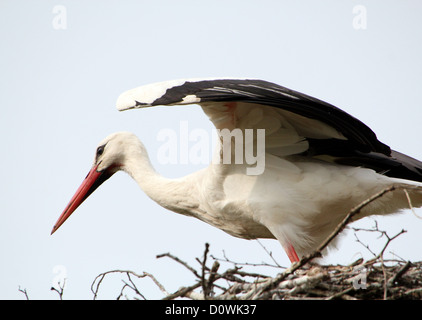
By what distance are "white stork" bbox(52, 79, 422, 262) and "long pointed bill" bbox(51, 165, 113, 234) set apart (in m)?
1.04

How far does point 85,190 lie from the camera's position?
20.7 feet

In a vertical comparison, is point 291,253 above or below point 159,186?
below

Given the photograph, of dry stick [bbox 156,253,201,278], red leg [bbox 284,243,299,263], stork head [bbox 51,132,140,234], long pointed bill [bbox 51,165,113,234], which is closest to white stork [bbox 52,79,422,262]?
red leg [bbox 284,243,299,263]

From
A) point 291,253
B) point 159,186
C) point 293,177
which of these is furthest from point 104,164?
point 291,253

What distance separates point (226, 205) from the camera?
5.23 m

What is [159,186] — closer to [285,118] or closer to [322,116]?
[285,118]

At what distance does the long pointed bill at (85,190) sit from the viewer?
6.27 metres

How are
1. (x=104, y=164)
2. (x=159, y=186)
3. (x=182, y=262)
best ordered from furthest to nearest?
1. (x=104, y=164)
2. (x=159, y=186)
3. (x=182, y=262)

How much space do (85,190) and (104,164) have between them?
31 cm

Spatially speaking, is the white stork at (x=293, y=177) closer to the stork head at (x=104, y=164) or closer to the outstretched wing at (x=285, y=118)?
the outstretched wing at (x=285, y=118)

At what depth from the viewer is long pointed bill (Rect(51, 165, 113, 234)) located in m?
6.27
